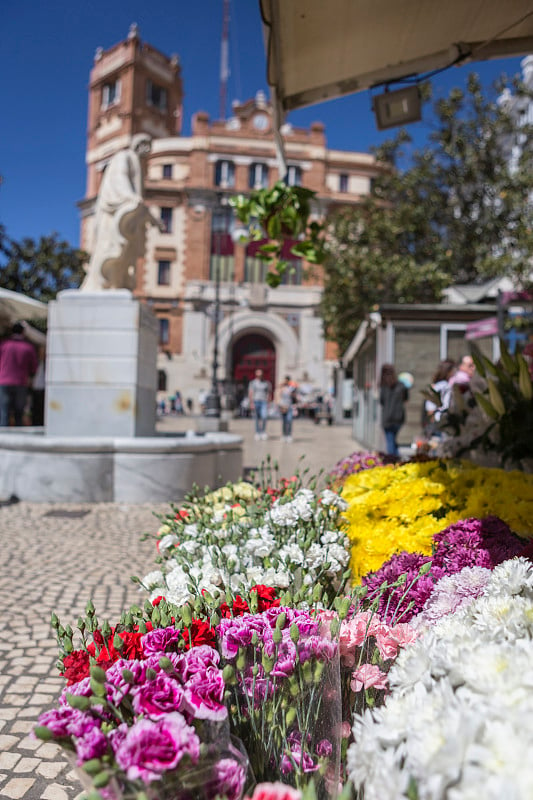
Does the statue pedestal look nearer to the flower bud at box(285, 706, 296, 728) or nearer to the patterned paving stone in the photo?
the patterned paving stone

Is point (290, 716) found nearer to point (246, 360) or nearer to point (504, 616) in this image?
point (504, 616)

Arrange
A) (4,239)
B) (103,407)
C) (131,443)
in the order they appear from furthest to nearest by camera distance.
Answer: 1. (4,239)
2. (103,407)
3. (131,443)

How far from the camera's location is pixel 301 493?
7.84 ft

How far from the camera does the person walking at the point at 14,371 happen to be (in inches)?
386

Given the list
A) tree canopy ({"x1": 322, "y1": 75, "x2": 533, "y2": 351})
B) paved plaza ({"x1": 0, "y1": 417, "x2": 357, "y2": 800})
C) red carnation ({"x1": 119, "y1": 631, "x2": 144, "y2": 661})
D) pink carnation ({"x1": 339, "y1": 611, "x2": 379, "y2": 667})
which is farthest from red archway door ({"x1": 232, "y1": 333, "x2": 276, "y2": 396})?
red carnation ({"x1": 119, "y1": 631, "x2": 144, "y2": 661})

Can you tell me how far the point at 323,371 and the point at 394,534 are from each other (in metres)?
40.1

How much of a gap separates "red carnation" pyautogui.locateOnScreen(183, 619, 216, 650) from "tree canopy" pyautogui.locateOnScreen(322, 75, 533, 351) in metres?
18.1

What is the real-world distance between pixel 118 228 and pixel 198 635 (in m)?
7.75

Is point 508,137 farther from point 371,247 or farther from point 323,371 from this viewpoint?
point 323,371

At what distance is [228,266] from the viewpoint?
42750mm

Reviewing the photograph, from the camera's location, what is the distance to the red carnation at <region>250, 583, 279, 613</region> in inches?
58.7

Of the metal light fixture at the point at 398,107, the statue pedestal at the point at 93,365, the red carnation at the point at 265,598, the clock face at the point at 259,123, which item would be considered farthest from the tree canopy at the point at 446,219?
the clock face at the point at 259,123

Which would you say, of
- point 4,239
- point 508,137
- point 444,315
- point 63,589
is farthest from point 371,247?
point 63,589

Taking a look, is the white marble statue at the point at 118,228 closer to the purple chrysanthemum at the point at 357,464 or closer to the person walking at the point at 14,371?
the person walking at the point at 14,371
